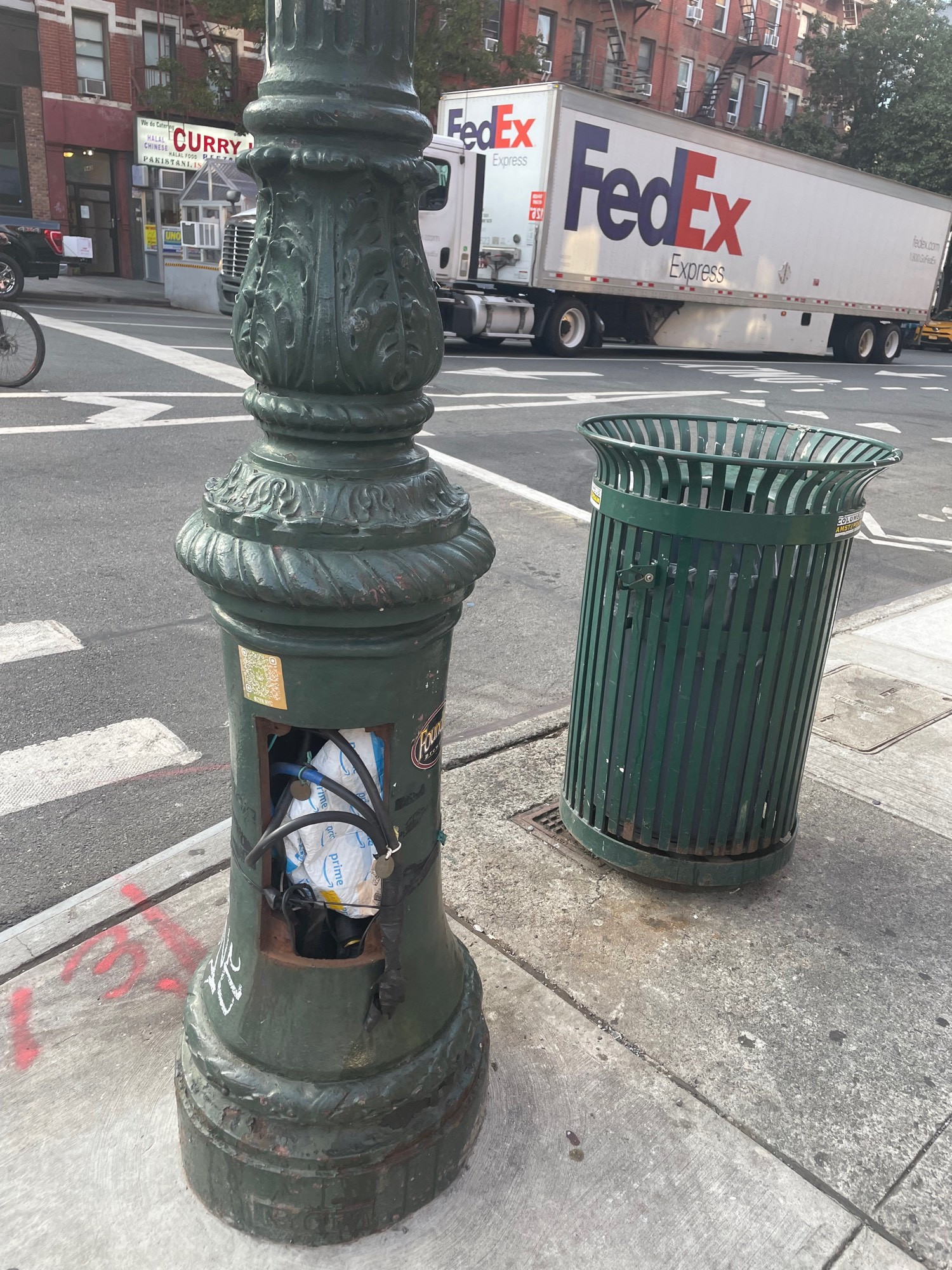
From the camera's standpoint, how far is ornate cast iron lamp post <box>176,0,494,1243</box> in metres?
1.63

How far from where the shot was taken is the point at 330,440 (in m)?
1.74

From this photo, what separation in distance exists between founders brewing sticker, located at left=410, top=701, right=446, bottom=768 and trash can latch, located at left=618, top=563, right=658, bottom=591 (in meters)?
0.96

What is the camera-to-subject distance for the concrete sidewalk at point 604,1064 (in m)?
2.00

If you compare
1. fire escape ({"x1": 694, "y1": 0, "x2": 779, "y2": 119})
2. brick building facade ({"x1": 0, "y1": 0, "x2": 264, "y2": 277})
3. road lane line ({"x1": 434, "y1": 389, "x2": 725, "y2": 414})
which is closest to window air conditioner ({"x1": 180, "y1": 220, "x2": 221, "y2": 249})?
brick building facade ({"x1": 0, "y1": 0, "x2": 264, "y2": 277})

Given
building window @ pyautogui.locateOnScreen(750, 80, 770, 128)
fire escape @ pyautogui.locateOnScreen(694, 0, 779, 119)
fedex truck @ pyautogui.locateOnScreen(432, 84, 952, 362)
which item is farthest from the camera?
building window @ pyautogui.locateOnScreen(750, 80, 770, 128)

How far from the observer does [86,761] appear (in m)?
3.84

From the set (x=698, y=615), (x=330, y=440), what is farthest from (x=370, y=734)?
(x=698, y=615)

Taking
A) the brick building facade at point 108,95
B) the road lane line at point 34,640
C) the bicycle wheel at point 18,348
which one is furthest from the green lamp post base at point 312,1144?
the brick building facade at point 108,95

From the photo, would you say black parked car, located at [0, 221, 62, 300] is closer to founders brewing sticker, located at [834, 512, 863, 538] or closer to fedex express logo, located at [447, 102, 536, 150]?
fedex express logo, located at [447, 102, 536, 150]

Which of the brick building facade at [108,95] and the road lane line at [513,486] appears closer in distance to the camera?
the road lane line at [513,486]

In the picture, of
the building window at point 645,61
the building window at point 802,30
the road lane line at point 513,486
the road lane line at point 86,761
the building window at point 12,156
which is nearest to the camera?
the road lane line at point 86,761

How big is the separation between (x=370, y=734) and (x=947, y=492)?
9.53 m

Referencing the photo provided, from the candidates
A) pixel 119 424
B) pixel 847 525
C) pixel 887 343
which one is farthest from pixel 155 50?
pixel 847 525

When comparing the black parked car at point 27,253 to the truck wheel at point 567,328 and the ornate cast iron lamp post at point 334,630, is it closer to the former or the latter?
the truck wheel at point 567,328
